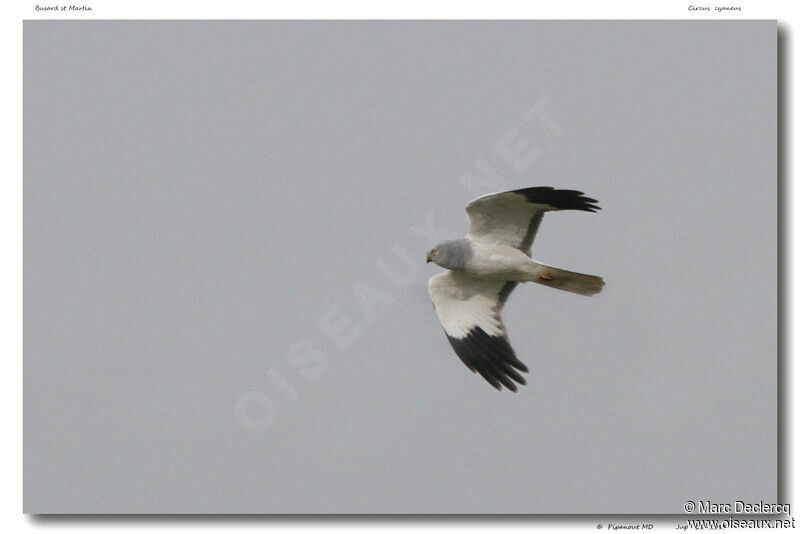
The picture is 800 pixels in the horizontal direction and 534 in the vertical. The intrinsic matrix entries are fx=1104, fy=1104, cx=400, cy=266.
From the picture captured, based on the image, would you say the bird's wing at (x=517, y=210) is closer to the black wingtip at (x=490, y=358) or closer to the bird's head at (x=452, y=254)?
the bird's head at (x=452, y=254)

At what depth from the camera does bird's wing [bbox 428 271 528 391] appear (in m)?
13.4

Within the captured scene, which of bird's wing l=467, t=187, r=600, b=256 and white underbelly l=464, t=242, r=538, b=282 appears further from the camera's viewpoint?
white underbelly l=464, t=242, r=538, b=282

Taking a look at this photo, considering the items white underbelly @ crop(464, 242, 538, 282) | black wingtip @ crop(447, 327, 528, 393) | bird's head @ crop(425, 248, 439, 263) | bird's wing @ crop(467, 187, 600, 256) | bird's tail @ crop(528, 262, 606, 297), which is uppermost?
bird's wing @ crop(467, 187, 600, 256)

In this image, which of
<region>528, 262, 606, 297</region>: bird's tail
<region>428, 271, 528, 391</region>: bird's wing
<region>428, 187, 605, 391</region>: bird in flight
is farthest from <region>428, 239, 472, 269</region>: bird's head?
<region>528, 262, 606, 297</region>: bird's tail

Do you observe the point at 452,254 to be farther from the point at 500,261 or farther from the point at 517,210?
the point at 517,210

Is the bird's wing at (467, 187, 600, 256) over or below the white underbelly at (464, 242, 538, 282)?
over

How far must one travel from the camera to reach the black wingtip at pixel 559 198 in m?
12.3

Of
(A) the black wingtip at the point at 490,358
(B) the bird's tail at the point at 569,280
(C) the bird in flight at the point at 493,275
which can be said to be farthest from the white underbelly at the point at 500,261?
(A) the black wingtip at the point at 490,358

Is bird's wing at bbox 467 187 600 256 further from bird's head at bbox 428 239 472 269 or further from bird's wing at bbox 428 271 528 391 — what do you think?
bird's wing at bbox 428 271 528 391

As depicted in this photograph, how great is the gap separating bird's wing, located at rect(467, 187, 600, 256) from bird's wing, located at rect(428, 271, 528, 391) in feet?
2.54

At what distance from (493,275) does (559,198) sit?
51.3 inches

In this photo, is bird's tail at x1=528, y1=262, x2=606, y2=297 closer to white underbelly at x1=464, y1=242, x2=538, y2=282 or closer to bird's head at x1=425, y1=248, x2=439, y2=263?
white underbelly at x1=464, y1=242, x2=538, y2=282

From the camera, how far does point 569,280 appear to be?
12.8 meters

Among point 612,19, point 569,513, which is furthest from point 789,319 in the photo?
point 612,19
